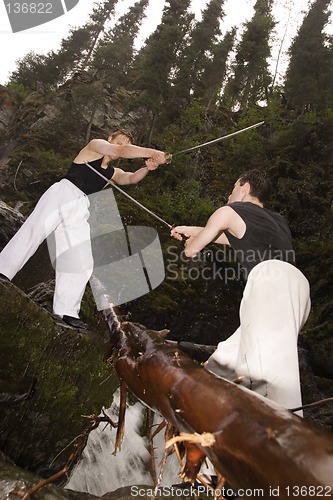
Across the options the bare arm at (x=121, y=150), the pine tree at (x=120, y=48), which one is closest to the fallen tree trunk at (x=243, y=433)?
the bare arm at (x=121, y=150)

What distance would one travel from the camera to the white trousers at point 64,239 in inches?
138

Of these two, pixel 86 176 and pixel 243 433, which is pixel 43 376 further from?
pixel 243 433

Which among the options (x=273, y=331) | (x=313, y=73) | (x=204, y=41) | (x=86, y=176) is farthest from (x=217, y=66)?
(x=273, y=331)

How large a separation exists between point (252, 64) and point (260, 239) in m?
29.4

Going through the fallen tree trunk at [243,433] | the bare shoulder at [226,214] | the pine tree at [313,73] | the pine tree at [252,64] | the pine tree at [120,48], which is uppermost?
the pine tree at [120,48]

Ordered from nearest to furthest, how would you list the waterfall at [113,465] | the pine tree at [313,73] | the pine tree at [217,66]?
the waterfall at [113,465] < the pine tree at [313,73] < the pine tree at [217,66]

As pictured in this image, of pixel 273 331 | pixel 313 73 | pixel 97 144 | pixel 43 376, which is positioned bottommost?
pixel 43 376

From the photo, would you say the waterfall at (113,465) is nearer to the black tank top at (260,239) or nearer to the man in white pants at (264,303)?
the man in white pants at (264,303)

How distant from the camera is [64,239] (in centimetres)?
371

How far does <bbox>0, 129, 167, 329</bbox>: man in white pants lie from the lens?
137 inches

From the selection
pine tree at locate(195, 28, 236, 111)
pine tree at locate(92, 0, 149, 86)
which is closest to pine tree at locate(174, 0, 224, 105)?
pine tree at locate(195, 28, 236, 111)

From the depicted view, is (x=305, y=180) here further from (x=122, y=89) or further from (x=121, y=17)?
(x=121, y=17)

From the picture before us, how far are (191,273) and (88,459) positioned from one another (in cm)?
730

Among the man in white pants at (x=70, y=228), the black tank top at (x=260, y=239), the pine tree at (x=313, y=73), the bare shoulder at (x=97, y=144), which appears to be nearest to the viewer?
the black tank top at (x=260, y=239)
